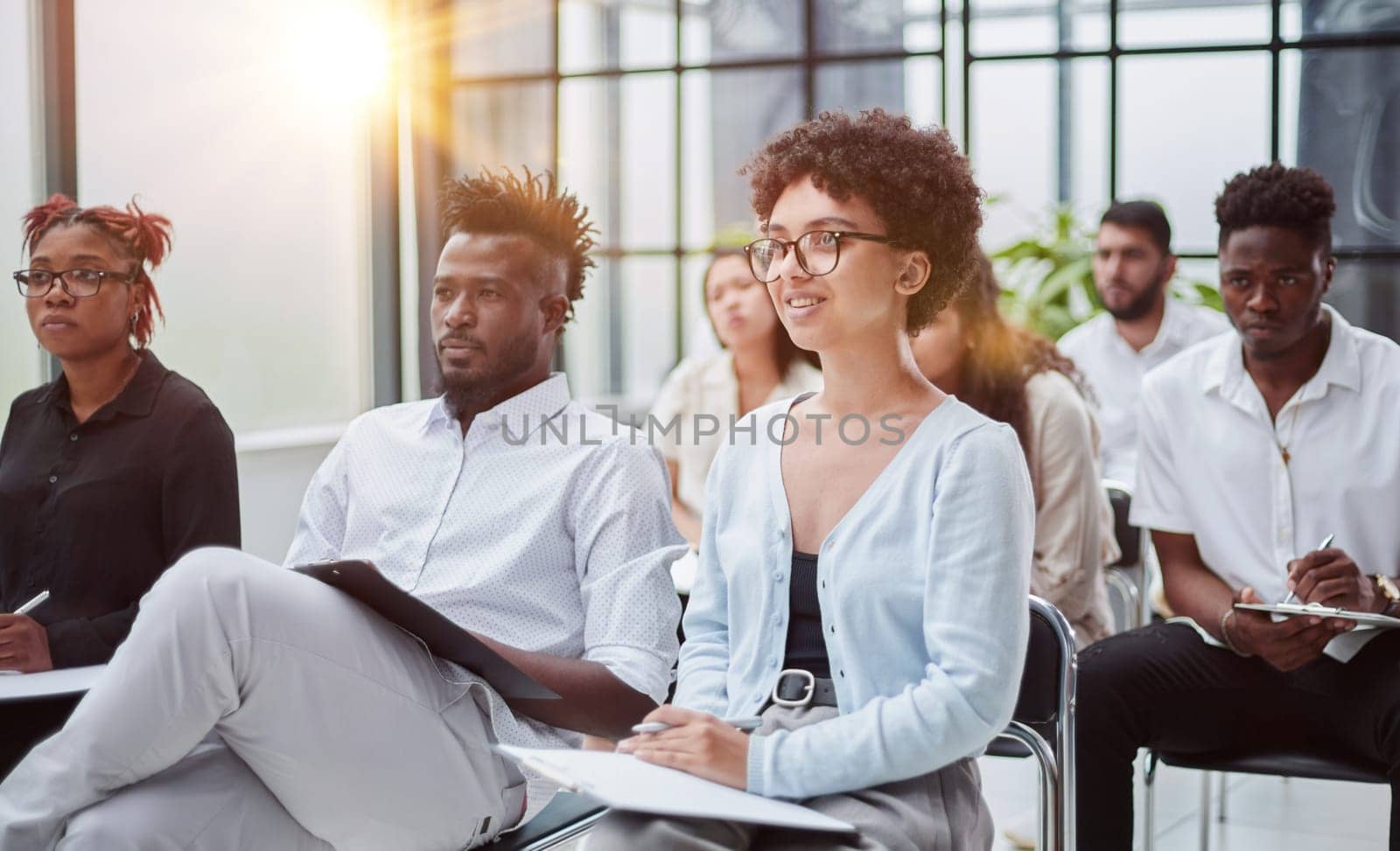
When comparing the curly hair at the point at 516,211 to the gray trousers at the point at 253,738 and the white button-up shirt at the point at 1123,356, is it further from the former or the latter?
the white button-up shirt at the point at 1123,356

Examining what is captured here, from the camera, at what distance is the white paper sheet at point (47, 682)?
166cm

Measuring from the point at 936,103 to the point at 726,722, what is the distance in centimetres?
351

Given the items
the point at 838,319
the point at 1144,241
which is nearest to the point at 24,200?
the point at 838,319

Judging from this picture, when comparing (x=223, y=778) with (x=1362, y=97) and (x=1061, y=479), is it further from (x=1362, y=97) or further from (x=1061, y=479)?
(x=1362, y=97)

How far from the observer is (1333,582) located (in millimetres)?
2135

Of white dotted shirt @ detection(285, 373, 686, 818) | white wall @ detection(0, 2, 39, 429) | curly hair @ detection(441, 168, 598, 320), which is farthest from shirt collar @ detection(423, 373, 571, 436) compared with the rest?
white wall @ detection(0, 2, 39, 429)

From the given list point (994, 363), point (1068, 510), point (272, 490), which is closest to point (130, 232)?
point (994, 363)

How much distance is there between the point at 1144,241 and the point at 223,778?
3.48 m

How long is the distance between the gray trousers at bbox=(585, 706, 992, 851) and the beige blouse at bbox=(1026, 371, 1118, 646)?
4.18ft

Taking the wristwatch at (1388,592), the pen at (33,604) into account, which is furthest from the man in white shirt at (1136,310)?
the pen at (33,604)

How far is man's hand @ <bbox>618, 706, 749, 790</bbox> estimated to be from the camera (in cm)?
134

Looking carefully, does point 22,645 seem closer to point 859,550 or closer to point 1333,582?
point 859,550

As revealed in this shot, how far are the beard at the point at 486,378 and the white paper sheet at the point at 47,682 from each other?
1.99 ft

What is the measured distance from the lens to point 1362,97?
13.1 ft
